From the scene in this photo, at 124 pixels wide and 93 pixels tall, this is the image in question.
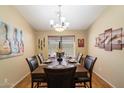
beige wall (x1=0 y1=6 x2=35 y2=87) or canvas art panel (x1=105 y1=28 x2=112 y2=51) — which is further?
canvas art panel (x1=105 y1=28 x2=112 y2=51)

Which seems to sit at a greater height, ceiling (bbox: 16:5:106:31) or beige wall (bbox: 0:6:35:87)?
ceiling (bbox: 16:5:106:31)

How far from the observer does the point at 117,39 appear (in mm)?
3512

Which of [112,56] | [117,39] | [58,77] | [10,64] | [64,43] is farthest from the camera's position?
[64,43]

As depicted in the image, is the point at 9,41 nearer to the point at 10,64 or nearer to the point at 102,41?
the point at 10,64

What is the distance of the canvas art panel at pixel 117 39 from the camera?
11.0 feet

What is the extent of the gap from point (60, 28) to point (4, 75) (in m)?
1.93

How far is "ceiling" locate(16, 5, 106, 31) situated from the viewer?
4.30 m

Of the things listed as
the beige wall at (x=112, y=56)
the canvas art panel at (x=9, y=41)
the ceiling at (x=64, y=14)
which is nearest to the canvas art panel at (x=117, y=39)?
the beige wall at (x=112, y=56)

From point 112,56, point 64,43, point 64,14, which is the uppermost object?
point 64,14

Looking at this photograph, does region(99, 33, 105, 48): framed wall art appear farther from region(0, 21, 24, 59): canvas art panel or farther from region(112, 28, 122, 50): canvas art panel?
region(0, 21, 24, 59): canvas art panel

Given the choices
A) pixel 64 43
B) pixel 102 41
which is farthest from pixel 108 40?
pixel 64 43

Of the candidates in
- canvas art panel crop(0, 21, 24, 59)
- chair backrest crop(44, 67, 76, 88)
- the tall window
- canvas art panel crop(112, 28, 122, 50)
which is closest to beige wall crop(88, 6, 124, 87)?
canvas art panel crop(112, 28, 122, 50)

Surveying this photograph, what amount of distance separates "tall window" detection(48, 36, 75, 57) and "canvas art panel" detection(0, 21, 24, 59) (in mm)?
2667

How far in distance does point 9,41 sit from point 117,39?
267 cm
